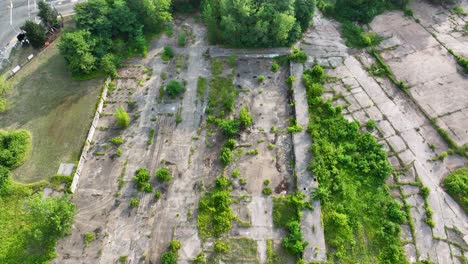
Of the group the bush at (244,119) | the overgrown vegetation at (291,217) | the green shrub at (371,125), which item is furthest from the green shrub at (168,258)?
the green shrub at (371,125)

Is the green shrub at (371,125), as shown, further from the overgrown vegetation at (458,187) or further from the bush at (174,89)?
the bush at (174,89)

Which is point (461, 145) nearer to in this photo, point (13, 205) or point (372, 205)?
point (372, 205)

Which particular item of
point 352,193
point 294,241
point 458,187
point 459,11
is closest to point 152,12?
point 352,193

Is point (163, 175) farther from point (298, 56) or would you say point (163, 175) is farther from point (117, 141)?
point (298, 56)

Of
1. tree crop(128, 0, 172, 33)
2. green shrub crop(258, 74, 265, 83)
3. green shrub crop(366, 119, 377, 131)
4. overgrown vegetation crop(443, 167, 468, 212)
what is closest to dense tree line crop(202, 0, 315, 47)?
green shrub crop(258, 74, 265, 83)

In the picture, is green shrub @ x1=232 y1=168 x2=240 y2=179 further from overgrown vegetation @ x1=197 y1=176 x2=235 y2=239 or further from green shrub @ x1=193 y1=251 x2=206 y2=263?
green shrub @ x1=193 y1=251 x2=206 y2=263
